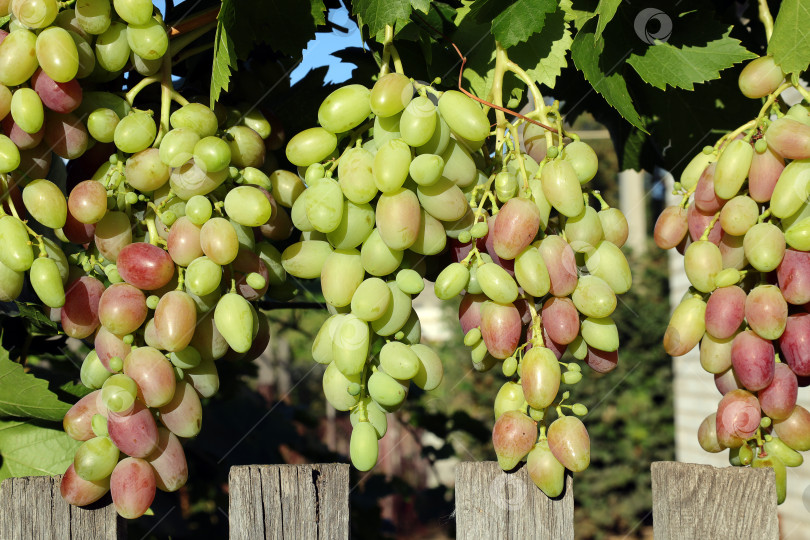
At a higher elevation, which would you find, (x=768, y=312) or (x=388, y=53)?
(x=388, y=53)

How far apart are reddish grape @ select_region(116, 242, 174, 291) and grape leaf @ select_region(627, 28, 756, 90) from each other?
57 centimetres

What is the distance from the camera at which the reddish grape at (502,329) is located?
2.37 feet

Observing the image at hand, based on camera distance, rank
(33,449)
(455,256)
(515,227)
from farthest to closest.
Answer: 1. (33,449)
2. (455,256)
3. (515,227)

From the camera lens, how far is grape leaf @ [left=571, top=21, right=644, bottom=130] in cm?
82

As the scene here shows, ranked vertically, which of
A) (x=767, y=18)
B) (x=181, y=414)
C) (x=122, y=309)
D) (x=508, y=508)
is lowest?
(x=508, y=508)

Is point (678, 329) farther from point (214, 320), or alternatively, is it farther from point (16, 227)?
point (16, 227)

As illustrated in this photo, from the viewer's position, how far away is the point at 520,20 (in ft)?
2.54

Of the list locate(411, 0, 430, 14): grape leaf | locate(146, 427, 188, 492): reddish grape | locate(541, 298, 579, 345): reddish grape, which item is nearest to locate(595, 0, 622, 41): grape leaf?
locate(411, 0, 430, 14): grape leaf

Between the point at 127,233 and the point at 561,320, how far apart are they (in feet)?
1.54

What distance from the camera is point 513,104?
2.80 feet

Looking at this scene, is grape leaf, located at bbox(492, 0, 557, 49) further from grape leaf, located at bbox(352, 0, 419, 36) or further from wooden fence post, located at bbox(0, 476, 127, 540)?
wooden fence post, located at bbox(0, 476, 127, 540)

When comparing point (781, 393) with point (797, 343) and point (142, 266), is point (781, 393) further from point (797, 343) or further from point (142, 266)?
point (142, 266)

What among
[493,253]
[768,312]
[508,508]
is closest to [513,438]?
[508,508]

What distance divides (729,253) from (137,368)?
64 centimetres
